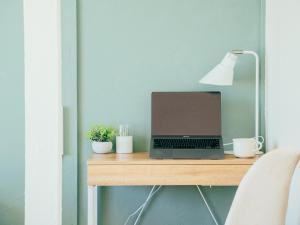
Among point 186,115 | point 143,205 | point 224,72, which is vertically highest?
point 224,72

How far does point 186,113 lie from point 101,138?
1.94ft

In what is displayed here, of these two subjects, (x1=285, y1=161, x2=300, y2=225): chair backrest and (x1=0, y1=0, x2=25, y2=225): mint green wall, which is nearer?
(x1=285, y1=161, x2=300, y2=225): chair backrest

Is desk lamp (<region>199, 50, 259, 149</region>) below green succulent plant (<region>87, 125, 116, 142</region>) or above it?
above

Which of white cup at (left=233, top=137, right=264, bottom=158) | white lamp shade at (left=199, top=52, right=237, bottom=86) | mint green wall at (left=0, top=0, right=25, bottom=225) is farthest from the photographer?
mint green wall at (left=0, top=0, right=25, bottom=225)

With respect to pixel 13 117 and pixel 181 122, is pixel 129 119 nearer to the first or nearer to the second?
pixel 181 122

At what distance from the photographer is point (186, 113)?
2330mm

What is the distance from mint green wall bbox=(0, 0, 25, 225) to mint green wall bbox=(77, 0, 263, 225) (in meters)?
0.41

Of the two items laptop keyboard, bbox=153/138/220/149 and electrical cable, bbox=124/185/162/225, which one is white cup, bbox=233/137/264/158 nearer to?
laptop keyboard, bbox=153/138/220/149

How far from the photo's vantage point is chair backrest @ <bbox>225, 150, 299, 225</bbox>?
1.32 metres

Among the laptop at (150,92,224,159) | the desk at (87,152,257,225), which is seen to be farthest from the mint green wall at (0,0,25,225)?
the laptop at (150,92,224,159)

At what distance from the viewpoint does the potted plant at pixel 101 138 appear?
2.32 metres

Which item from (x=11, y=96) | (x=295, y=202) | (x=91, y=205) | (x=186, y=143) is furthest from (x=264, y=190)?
(x=11, y=96)

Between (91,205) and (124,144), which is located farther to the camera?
(124,144)

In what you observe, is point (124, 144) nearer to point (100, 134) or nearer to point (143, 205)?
point (100, 134)
